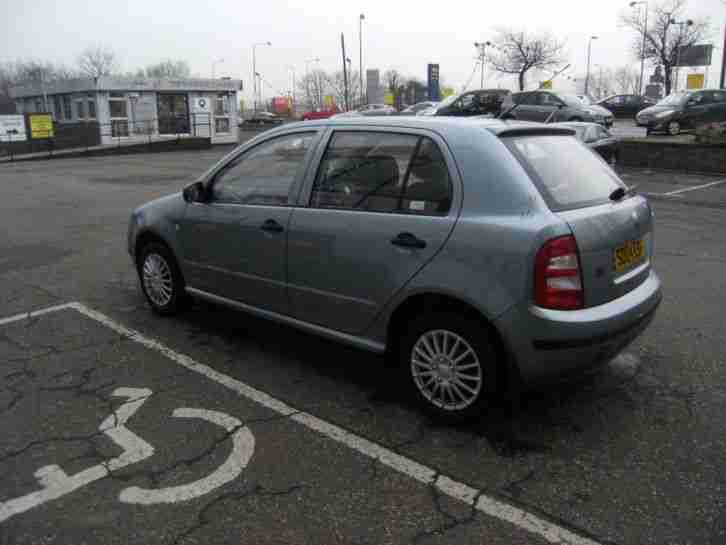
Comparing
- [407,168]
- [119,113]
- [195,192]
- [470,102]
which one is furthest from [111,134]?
[407,168]

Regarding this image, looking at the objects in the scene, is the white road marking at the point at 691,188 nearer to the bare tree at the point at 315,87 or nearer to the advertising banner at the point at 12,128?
the advertising banner at the point at 12,128

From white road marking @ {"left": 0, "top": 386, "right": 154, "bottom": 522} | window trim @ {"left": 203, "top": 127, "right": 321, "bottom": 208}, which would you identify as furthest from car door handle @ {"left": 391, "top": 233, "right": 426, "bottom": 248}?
white road marking @ {"left": 0, "top": 386, "right": 154, "bottom": 522}

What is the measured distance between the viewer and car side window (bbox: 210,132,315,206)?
430 centimetres

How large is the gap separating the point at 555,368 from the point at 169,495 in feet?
6.41

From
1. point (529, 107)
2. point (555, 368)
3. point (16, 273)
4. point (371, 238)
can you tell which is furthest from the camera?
point (529, 107)

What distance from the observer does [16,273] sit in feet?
23.4

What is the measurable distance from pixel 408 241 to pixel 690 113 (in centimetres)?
2405

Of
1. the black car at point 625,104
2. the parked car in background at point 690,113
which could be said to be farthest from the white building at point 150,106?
the parked car in background at point 690,113

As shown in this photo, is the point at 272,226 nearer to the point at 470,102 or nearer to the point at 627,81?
the point at 470,102

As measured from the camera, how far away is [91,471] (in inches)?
124

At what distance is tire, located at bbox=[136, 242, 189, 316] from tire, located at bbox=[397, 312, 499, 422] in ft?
7.64

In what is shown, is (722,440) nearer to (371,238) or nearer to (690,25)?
(371,238)

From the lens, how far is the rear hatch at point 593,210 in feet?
10.9

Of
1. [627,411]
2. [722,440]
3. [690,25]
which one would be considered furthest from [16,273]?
[690,25]
